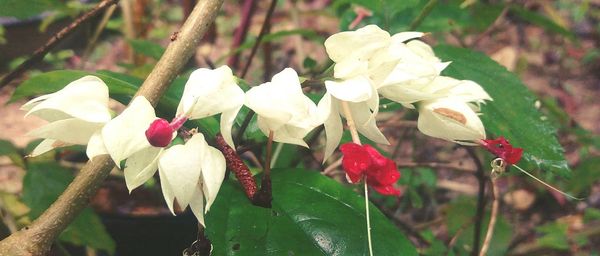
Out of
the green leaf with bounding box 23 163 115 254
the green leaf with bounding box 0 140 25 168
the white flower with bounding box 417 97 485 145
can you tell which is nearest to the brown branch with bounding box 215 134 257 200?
the white flower with bounding box 417 97 485 145

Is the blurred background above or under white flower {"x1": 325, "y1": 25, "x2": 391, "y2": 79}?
under

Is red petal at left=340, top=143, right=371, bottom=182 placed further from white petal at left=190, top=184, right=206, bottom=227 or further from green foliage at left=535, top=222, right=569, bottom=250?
green foliage at left=535, top=222, right=569, bottom=250

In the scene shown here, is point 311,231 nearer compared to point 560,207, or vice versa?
point 311,231

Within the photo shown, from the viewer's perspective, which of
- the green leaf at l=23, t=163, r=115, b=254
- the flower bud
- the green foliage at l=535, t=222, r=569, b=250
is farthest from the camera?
the green foliage at l=535, t=222, r=569, b=250

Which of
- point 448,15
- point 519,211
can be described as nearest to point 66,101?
point 448,15

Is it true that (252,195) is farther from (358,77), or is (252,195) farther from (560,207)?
(560,207)

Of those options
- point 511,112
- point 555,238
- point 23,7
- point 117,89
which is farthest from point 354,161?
point 555,238

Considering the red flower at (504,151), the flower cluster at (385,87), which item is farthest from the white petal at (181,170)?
the red flower at (504,151)
